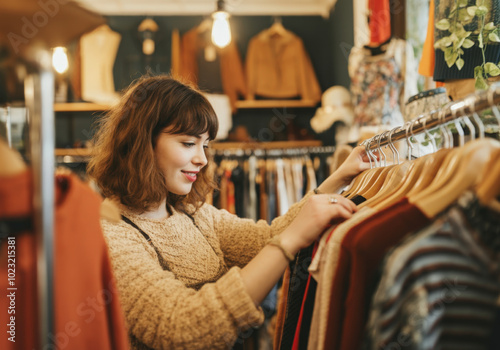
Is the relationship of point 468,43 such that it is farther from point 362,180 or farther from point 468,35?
point 362,180

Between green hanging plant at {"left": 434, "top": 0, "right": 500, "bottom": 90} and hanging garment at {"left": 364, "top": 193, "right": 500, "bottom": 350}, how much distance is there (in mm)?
645

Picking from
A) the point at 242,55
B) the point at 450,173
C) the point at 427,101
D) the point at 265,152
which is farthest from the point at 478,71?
the point at 242,55

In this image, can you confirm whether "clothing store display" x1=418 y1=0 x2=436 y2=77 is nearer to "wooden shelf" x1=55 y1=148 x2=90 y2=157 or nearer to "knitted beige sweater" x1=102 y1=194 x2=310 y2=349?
"knitted beige sweater" x1=102 y1=194 x2=310 y2=349

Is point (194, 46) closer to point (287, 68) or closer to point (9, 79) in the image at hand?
point (287, 68)

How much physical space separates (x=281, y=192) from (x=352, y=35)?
4.83 feet

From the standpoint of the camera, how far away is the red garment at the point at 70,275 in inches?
21.7

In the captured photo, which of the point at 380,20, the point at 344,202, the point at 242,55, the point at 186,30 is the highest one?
the point at 186,30

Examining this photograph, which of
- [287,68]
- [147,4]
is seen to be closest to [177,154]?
[287,68]

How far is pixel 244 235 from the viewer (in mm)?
1353

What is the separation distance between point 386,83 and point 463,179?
1783 mm

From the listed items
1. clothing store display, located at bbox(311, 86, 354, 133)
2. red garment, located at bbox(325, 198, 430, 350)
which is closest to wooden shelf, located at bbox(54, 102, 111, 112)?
clothing store display, located at bbox(311, 86, 354, 133)

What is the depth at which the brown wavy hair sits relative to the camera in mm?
1180

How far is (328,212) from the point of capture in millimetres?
902

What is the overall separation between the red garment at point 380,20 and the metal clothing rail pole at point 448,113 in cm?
161
